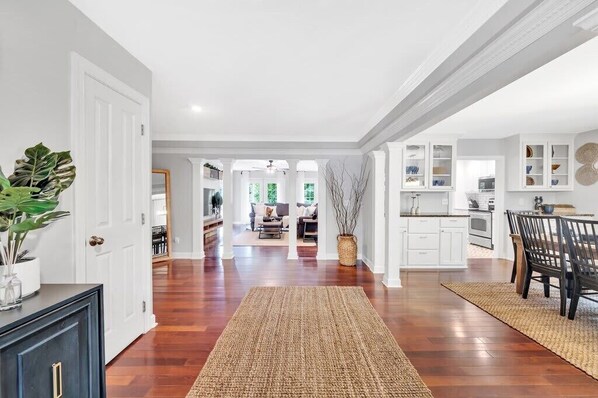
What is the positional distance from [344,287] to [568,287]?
2325 mm

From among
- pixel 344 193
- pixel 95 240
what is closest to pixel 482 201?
pixel 344 193

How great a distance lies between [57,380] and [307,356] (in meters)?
1.52

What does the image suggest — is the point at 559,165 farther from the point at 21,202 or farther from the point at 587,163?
the point at 21,202

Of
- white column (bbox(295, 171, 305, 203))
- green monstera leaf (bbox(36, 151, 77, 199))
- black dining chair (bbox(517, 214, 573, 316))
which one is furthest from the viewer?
white column (bbox(295, 171, 305, 203))

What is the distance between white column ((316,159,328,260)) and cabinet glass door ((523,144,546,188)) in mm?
3589

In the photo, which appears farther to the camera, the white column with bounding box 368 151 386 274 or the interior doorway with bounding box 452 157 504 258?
the interior doorway with bounding box 452 157 504 258

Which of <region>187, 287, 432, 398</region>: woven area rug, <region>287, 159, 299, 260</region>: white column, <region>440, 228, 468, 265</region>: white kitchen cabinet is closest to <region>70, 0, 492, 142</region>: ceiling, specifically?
<region>287, 159, 299, 260</region>: white column

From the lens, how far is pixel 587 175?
192 inches

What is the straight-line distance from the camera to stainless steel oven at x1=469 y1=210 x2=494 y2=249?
6.13m

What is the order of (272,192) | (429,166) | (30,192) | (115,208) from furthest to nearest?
(272,192) < (429,166) < (115,208) < (30,192)

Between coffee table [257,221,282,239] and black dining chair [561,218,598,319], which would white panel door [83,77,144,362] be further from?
coffee table [257,221,282,239]

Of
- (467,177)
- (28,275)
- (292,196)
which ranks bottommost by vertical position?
(28,275)

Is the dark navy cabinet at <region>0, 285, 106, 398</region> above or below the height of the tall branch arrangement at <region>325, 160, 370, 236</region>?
below

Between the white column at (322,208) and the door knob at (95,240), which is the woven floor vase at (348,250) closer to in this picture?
the white column at (322,208)
